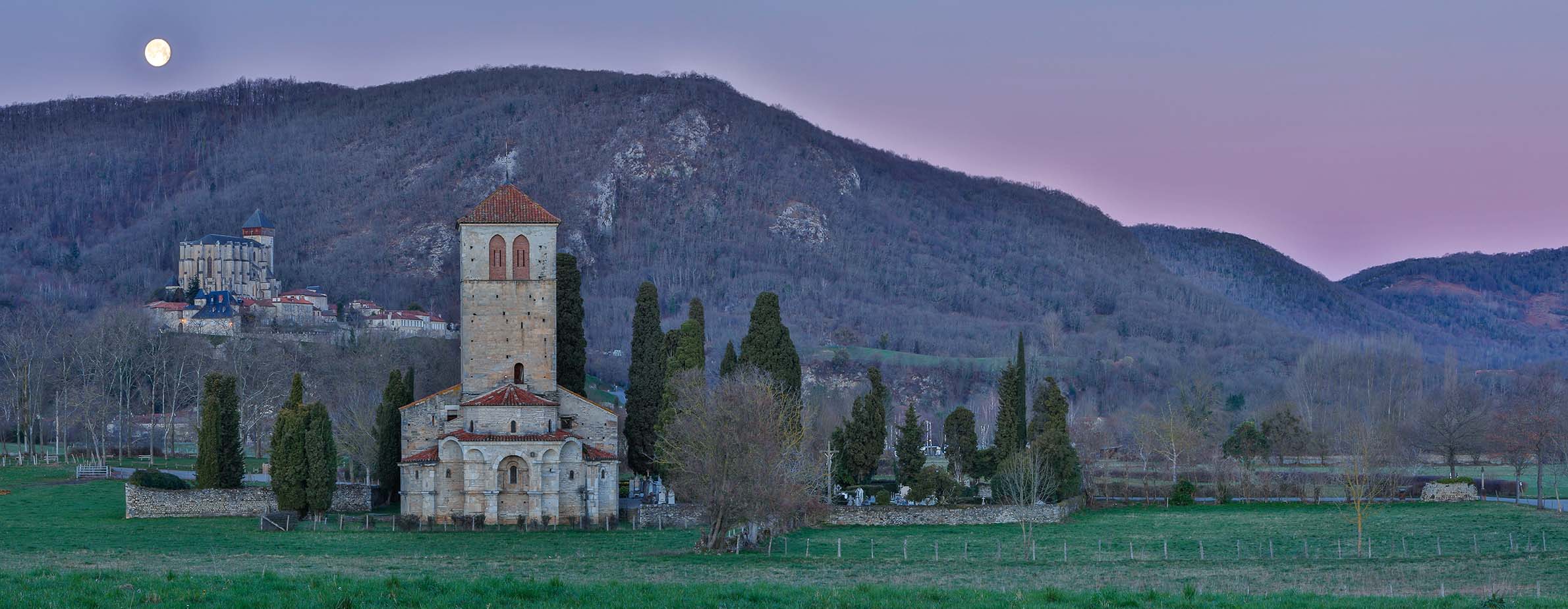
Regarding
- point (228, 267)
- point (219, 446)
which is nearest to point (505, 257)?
point (219, 446)

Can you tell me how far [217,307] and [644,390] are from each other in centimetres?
9620

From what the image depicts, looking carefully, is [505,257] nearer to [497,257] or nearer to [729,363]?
[497,257]

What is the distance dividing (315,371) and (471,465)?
65.4 metres

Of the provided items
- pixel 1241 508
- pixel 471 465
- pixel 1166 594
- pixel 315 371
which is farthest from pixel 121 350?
pixel 1166 594

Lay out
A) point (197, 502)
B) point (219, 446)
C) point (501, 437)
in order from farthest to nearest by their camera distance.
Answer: point (219, 446), point (501, 437), point (197, 502)

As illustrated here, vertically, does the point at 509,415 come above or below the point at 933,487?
above

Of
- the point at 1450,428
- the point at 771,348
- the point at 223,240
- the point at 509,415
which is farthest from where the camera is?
the point at 223,240

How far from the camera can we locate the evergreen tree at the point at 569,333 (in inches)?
2405

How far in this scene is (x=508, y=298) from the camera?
55.2 meters

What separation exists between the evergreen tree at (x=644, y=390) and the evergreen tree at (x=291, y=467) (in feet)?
50.2

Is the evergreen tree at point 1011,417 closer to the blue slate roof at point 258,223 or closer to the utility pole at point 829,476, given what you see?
the utility pole at point 829,476

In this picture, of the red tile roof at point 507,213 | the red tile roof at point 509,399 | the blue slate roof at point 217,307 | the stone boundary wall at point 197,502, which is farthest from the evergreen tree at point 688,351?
the blue slate roof at point 217,307

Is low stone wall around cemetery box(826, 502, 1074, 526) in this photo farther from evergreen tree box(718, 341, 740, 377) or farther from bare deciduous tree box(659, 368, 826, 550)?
evergreen tree box(718, 341, 740, 377)

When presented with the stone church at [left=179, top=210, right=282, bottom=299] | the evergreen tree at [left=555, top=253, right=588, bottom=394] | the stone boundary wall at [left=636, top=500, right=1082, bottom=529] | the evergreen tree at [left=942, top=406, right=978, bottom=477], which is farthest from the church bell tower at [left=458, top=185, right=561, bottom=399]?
the stone church at [left=179, top=210, right=282, bottom=299]
